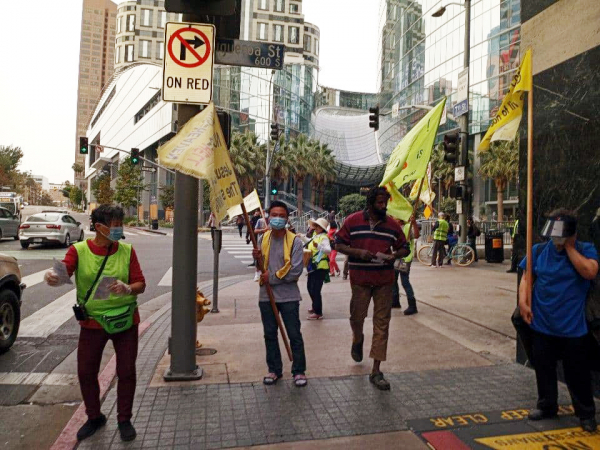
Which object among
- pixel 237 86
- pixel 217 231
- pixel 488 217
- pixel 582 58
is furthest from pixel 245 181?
pixel 582 58

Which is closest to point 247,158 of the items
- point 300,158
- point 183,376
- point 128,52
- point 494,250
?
point 300,158

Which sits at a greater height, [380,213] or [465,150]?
[465,150]

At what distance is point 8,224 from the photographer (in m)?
22.4

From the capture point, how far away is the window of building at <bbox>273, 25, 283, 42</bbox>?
78.9 meters

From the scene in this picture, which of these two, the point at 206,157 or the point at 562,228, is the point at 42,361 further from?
the point at 562,228

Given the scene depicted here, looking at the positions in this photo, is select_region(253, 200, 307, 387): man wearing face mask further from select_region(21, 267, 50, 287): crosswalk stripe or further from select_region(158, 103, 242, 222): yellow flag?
select_region(21, 267, 50, 287): crosswalk stripe

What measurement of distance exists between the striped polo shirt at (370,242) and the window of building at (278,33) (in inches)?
3120

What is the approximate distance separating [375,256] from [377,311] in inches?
21.8

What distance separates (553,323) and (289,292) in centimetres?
227

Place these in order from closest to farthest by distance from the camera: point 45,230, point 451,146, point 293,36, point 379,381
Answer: point 379,381
point 451,146
point 45,230
point 293,36

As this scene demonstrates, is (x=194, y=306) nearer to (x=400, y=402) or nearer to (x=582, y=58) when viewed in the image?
(x=400, y=402)

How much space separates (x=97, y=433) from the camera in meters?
3.79

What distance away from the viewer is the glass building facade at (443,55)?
4341 cm

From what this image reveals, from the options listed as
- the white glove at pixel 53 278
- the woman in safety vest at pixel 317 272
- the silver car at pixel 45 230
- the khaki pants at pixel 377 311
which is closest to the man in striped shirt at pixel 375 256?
the khaki pants at pixel 377 311
